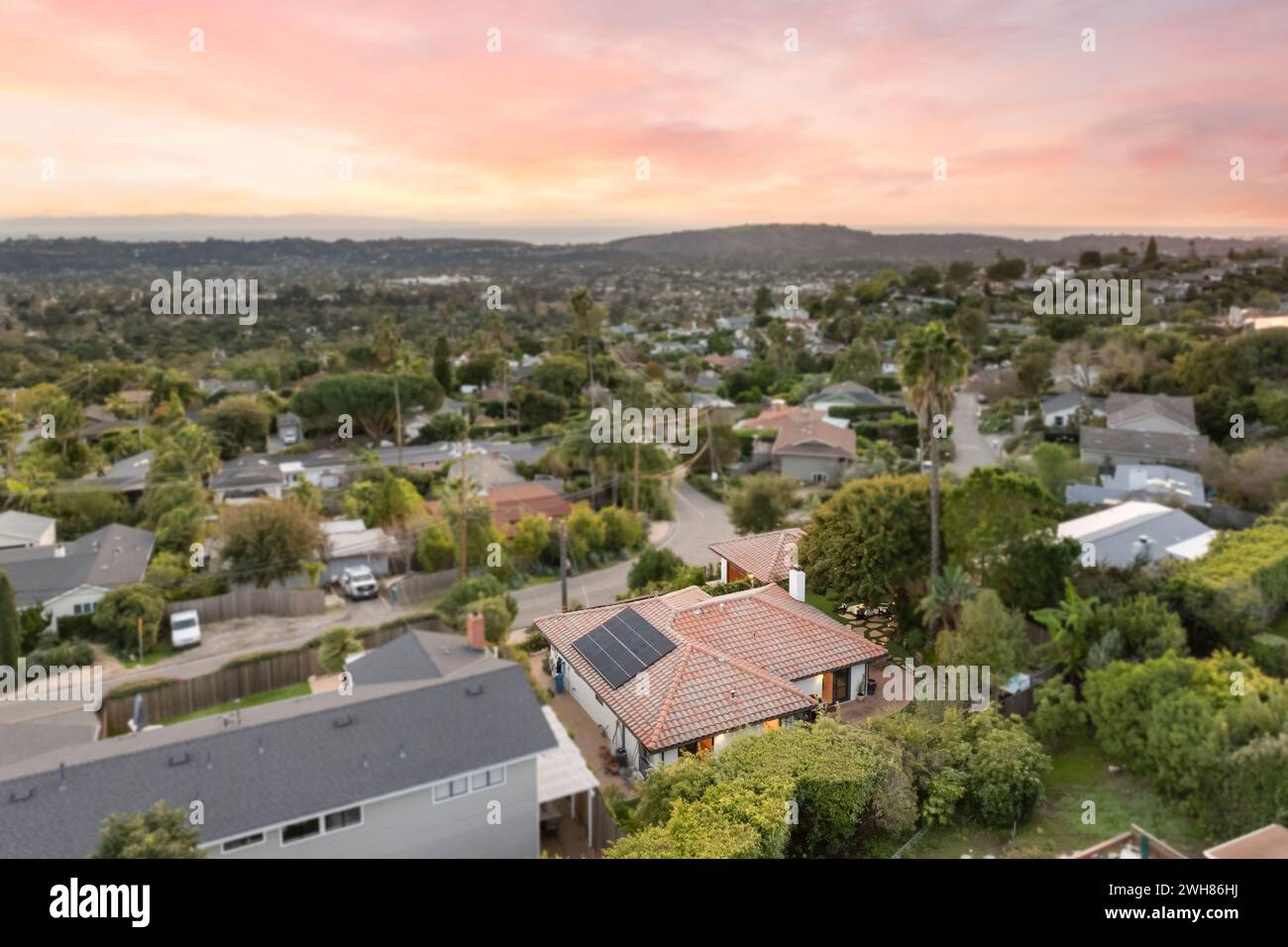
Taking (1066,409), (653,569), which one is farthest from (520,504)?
(1066,409)

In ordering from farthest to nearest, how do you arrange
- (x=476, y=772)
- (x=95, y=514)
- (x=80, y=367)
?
1. (x=80, y=367)
2. (x=95, y=514)
3. (x=476, y=772)

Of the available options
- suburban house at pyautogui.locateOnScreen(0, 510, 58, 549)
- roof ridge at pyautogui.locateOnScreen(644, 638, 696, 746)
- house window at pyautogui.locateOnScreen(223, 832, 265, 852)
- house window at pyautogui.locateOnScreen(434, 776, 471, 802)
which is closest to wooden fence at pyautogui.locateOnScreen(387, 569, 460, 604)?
suburban house at pyautogui.locateOnScreen(0, 510, 58, 549)

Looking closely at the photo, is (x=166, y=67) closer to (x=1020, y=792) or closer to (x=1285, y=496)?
(x=1020, y=792)

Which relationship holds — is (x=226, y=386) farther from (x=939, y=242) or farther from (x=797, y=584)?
(x=797, y=584)

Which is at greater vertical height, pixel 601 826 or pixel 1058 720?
pixel 1058 720

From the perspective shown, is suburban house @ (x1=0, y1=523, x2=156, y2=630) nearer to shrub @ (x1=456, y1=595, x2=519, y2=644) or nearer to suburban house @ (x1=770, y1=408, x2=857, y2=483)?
shrub @ (x1=456, y1=595, x2=519, y2=644)

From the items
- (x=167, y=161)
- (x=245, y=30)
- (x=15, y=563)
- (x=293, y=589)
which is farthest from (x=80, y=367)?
(x=245, y=30)
